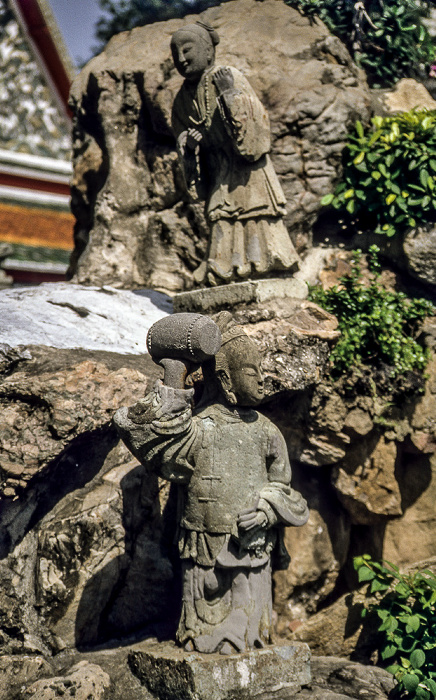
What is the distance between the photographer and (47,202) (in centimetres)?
1210

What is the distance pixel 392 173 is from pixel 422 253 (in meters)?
0.78

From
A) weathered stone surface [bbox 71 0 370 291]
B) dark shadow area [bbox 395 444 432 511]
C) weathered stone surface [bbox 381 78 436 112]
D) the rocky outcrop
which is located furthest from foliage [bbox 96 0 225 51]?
dark shadow area [bbox 395 444 432 511]

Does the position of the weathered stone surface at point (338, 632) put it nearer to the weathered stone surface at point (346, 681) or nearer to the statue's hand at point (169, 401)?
the weathered stone surface at point (346, 681)

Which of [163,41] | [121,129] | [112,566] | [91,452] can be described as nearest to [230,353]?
[91,452]

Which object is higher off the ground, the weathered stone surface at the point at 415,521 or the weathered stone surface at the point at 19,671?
the weathered stone surface at the point at 415,521

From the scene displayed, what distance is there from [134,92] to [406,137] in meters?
2.90

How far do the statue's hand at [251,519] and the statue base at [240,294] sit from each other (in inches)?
71.2

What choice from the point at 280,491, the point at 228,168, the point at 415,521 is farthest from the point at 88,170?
the point at 415,521

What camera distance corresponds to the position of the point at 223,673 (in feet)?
13.3

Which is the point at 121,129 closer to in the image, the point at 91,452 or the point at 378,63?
the point at 378,63

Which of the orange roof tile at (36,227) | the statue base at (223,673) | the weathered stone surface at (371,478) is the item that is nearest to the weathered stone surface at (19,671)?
the statue base at (223,673)

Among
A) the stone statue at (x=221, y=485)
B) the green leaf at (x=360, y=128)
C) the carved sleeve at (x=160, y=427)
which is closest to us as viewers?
the carved sleeve at (x=160, y=427)

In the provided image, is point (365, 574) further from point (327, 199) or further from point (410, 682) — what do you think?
point (327, 199)

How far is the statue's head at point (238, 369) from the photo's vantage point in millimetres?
4195
